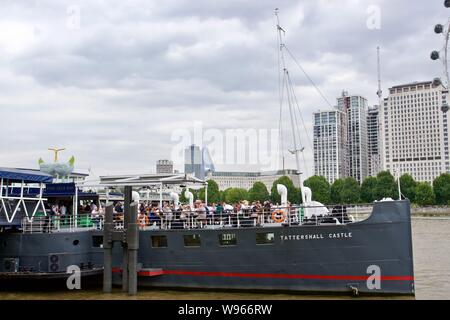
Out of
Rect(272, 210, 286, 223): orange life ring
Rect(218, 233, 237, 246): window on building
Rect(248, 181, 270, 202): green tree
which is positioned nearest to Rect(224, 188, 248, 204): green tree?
Rect(248, 181, 270, 202): green tree

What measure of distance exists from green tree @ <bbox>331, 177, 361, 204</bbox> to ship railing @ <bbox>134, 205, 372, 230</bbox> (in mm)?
114787

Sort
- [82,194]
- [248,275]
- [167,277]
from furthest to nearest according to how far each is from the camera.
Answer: [82,194], [167,277], [248,275]

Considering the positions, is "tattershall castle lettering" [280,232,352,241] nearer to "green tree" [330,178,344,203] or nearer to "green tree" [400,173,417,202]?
"green tree" [330,178,344,203]

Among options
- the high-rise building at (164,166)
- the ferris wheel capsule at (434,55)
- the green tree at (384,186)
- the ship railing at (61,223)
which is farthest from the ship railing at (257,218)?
the green tree at (384,186)

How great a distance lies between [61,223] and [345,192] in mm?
117116

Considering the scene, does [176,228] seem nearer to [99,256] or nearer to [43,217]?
[99,256]

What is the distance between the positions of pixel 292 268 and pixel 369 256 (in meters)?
3.17

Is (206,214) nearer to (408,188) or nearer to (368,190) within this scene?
(368,190)

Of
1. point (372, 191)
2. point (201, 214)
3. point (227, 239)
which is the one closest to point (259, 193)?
point (372, 191)

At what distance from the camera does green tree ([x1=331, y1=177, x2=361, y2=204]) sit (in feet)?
449

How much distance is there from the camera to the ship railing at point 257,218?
73.5 ft

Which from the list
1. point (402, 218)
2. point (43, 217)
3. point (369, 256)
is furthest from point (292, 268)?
point (43, 217)

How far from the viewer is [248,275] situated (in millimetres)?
22703

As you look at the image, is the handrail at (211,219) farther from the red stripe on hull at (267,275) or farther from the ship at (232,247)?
the red stripe on hull at (267,275)
